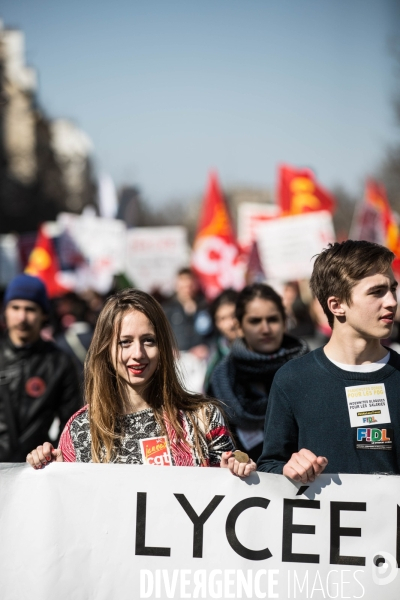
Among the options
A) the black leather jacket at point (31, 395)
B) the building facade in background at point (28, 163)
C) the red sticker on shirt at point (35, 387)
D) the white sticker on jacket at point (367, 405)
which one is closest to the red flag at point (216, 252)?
the black leather jacket at point (31, 395)

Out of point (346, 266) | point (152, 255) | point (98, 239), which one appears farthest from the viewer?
point (98, 239)

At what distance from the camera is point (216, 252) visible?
1480 centimetres

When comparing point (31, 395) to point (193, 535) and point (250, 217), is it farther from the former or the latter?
point (250, 217)

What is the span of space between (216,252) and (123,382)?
1131 centimetres

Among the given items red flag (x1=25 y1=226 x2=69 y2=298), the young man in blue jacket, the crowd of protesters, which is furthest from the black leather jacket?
red flag (x1=25 y1=226 x2=69 y2=298)

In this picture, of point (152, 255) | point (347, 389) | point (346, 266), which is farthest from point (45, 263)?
point (347, 389)

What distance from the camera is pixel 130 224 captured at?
15844 mm

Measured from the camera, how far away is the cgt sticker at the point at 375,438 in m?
3.24

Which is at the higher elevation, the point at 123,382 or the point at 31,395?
the point at 123,382

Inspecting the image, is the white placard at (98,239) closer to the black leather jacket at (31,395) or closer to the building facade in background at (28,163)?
the black leather jacket at (31,395)

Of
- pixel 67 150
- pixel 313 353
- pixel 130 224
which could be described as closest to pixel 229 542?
pixel 313 353

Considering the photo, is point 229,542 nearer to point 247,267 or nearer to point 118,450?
point 118,450

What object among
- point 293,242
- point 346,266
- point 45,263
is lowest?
point 346,266

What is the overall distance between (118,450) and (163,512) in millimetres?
286
